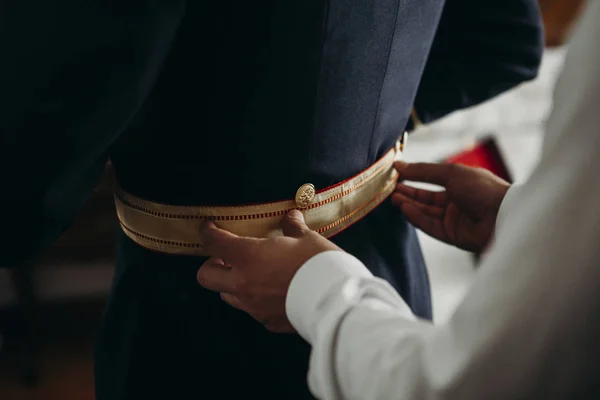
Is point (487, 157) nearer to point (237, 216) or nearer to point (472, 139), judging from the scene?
point (472, 139)

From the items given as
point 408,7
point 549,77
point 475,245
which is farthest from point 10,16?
point 549,77

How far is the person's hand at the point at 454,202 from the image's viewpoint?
2.03ft

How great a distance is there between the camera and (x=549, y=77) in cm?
207

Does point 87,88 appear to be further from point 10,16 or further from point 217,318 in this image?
point 217,318

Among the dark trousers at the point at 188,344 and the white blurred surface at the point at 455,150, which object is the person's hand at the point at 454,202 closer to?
the dark trousers at the point at 188,344

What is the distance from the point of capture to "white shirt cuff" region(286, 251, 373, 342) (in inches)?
16.2

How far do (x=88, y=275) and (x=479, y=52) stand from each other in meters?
1.27

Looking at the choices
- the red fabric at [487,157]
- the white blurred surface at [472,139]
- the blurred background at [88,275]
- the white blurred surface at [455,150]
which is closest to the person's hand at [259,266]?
the blurred background at [88,275]

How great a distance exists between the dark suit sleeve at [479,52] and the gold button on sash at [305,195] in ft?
0.97

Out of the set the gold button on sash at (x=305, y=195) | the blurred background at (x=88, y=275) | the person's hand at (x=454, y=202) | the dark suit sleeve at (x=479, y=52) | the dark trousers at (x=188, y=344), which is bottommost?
the blurred background at (x=88, y=275)

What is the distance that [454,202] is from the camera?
25.7 inches

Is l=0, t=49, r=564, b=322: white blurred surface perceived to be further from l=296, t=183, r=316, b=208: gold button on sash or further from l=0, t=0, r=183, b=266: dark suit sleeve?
l=0, t=0, r=183, b=266: dark suit sleeve

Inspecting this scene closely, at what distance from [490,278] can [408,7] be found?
0.28m

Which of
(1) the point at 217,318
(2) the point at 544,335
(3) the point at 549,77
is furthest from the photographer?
(3) the point at 549,77
